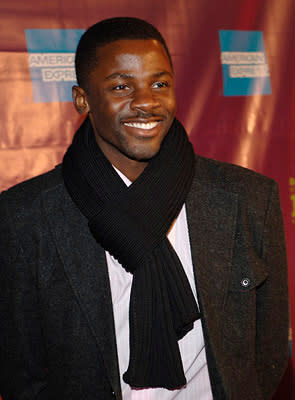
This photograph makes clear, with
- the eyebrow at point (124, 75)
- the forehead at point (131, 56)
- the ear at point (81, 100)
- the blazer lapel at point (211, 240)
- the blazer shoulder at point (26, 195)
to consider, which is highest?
the forehead at point (131, 56)

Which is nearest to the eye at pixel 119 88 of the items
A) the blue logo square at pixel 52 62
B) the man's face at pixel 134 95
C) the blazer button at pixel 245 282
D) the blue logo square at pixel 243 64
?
the man's face at pixel 134 95

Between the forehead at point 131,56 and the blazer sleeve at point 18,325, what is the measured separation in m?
0.52

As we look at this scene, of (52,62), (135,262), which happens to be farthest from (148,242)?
(52,62)

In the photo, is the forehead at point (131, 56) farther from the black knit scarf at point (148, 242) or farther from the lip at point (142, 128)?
the black knit scarf at point (148, 242)

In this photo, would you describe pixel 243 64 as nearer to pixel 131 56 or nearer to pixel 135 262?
pixel 131 56

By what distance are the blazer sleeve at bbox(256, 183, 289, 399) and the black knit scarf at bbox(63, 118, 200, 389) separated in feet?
Result: 0.88

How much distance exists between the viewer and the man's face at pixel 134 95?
1.49 meters

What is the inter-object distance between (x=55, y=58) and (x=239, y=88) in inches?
35.0

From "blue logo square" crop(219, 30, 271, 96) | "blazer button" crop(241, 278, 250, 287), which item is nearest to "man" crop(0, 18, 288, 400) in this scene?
"blazer button" crop(241, 278, 250, 287)

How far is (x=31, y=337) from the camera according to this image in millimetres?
1586

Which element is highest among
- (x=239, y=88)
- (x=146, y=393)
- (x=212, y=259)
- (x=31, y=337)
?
(x=239, y=88)

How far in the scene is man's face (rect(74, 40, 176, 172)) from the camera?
58.7 inches

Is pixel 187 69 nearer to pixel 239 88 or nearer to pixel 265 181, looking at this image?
pixel 239 88

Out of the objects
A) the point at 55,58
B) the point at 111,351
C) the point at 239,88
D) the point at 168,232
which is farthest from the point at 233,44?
the point at 111,351
